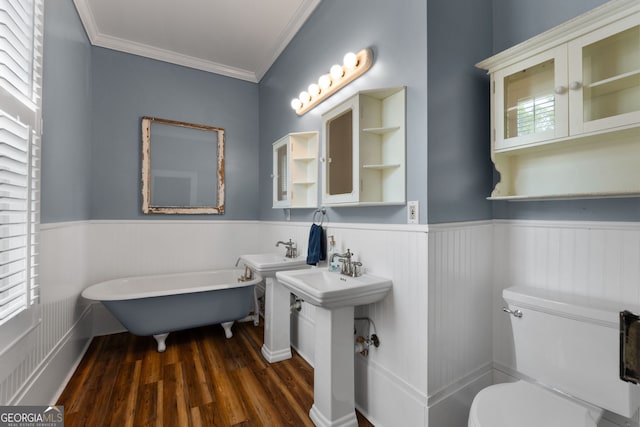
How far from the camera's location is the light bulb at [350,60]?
1776 mm

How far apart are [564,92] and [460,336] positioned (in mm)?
1262

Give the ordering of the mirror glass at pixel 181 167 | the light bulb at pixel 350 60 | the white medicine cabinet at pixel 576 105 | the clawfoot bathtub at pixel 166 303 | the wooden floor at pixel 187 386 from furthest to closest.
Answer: the mirror glass at pixel 181 167
the clawfoot bathtub at pixel 166 303
the light bulb at pixel 350 60
the wooden floor at pixel 187 386
the white medicine cabinet at pixel 576 105

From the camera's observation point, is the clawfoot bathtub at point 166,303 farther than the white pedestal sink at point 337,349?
Yes

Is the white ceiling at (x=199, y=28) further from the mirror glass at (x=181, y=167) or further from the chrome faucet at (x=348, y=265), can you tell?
the chrome faucet at (x=348, y=265)

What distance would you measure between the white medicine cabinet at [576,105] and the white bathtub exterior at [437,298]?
0.22 meters

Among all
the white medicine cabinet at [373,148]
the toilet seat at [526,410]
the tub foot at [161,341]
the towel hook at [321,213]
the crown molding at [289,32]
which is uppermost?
the crown molding at [289,32]

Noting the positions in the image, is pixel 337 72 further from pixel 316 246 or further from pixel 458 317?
pixel 458 317

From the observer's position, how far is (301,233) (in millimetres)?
2512

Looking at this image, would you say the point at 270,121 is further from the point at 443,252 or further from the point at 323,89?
the point at 443,252

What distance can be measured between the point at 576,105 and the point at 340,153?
3.84 ft

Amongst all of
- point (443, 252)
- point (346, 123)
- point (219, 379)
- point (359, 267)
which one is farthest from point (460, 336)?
point (219, 379)

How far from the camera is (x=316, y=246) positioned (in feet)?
6.96

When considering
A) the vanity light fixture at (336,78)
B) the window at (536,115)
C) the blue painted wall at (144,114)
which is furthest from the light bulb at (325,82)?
the blue painted wall at (144,114)

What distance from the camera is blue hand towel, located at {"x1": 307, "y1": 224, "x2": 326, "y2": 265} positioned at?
6.91 ft
